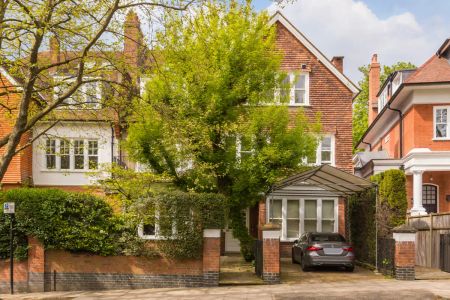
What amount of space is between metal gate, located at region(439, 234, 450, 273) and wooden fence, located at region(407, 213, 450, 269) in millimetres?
240

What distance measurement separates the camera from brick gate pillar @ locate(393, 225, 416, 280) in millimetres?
16578

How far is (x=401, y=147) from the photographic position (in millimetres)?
27438

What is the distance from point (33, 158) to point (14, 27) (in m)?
15.0

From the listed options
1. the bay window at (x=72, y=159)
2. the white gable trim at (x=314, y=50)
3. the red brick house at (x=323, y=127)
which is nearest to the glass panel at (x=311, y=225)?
the red brick house at (x=323, y=127)

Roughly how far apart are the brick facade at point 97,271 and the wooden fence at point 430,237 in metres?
7.62

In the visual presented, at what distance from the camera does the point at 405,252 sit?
1659cm

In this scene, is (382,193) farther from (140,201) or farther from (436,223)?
(140,201)

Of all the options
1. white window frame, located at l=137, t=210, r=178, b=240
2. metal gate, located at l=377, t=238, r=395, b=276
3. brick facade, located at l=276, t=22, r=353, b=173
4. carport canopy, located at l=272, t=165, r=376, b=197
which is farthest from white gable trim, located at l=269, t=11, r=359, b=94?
white window frame, located at l=137, t=210, r=178, b=240

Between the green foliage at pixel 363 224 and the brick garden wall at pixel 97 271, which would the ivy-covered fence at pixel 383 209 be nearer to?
the green foliage at pixel 363 224

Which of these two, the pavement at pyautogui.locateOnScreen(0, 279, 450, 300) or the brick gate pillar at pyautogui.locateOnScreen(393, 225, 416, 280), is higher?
the brick gate pillar at pyautogui.locateOnScreen(393, 225, 416, 280)

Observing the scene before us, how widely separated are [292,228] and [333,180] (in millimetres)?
5470

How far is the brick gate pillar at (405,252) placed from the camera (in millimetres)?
16578

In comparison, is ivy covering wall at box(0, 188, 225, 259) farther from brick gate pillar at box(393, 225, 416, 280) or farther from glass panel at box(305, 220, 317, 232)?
glass panel at box(305, 220, 317, 232)

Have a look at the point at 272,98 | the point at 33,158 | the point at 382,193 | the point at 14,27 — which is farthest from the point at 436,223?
the point at 33,158
